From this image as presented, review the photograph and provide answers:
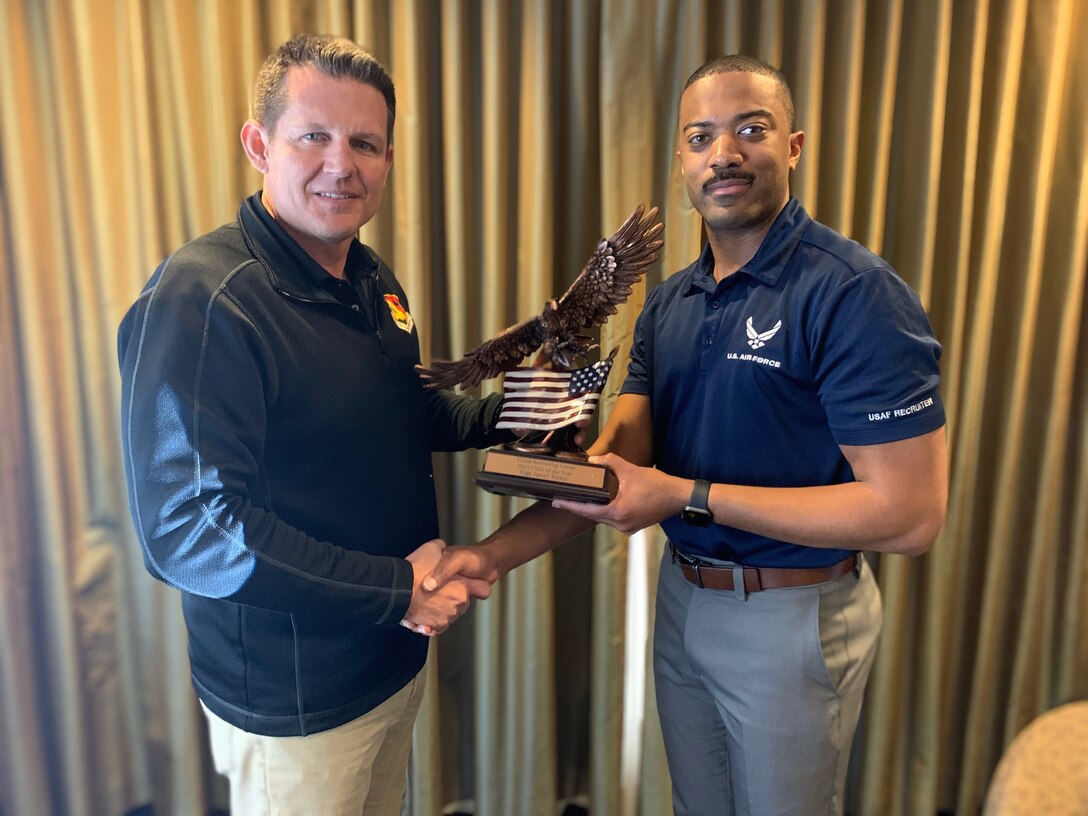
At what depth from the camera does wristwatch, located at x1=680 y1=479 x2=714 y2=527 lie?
114 centimetres

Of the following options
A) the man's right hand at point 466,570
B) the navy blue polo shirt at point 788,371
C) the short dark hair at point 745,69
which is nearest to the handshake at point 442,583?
the man's right hand at point 466,570

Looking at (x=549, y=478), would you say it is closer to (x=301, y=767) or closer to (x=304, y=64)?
(x=301, y=767)

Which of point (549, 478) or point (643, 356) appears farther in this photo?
point (643, 356)

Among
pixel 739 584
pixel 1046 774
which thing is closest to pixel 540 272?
pixel 739 584

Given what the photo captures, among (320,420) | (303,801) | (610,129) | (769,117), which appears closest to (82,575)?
(303,801)

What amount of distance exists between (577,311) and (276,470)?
55 centimetres

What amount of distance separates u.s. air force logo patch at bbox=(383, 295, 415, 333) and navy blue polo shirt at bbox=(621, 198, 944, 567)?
0.49 metres

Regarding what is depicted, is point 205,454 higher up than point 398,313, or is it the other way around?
point 398,313

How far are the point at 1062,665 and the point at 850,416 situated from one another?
142 cm

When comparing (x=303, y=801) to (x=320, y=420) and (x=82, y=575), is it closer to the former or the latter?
(x=320, y=420)

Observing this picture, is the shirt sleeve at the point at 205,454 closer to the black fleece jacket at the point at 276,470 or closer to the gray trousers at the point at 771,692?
the black fleece jacket at the point at 276,470

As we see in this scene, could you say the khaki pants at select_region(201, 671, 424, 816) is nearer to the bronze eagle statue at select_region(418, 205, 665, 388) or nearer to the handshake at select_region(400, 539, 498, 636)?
the handshake at select_region(400, 539, 498, 636)

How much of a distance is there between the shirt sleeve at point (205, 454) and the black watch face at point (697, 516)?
563 millimetres

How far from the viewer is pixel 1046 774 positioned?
0.72 meters
